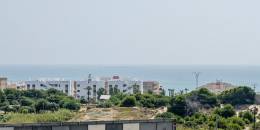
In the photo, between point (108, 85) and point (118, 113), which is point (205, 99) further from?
point (108, 85)

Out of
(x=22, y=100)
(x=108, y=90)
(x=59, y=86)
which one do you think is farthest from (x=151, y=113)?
(x=59, y=86)

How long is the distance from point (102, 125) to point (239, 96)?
1966 centimetres

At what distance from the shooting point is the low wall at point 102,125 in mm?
10383

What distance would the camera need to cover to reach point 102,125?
10828mm

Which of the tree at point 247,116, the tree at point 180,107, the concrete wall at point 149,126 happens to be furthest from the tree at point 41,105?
the concrete wall at point 149,126

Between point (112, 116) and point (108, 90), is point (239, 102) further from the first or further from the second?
point (108, 90)

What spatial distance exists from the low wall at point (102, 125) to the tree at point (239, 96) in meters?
18.7

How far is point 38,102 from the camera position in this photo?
3019 centimetres

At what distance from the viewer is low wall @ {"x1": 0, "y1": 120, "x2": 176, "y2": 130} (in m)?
10.4

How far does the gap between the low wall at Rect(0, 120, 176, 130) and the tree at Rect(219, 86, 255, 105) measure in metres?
18.7

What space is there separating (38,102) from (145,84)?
111 feet

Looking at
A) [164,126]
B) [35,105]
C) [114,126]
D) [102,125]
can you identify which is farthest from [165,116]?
[102,125]

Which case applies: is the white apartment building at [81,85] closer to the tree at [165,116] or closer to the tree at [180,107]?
the tree at [180,107]

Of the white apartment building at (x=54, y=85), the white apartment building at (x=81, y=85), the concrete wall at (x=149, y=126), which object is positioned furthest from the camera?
the white apartment building at (x=54, y=85)
